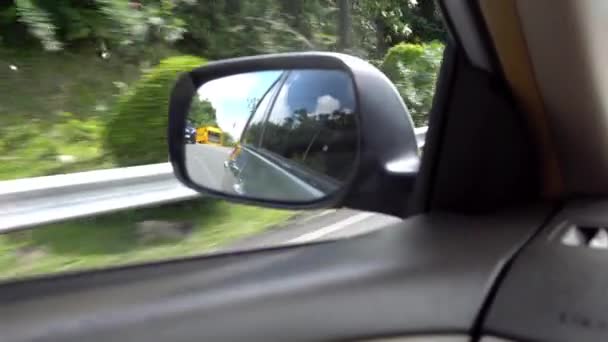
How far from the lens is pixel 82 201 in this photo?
188 inches

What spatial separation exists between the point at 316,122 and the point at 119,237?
6.62 feet

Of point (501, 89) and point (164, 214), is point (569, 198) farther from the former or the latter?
point (164, 214)

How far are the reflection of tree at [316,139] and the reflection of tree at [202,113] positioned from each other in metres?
0.20

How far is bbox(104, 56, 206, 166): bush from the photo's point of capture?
5621 millimetres

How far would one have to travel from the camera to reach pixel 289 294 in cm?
184

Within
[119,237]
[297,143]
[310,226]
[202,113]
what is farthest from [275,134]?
[119,237]

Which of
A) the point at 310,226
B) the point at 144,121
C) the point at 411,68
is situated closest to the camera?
the point at 310,226

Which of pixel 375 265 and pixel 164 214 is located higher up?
pixel 375 265

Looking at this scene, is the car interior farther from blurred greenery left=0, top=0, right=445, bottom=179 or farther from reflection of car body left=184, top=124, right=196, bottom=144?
blurred greenery left=0, top=0, right=445, bottom=179

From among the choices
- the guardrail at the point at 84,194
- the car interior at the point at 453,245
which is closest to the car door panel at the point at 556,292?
the car interior at the point at 453,245

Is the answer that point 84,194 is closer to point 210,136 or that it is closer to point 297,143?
point 210,136

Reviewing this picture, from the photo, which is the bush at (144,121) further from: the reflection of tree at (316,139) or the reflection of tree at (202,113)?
the reflection of tree at (316,139)

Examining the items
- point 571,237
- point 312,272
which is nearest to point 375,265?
point 312,272

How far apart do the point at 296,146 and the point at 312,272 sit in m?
0.64
